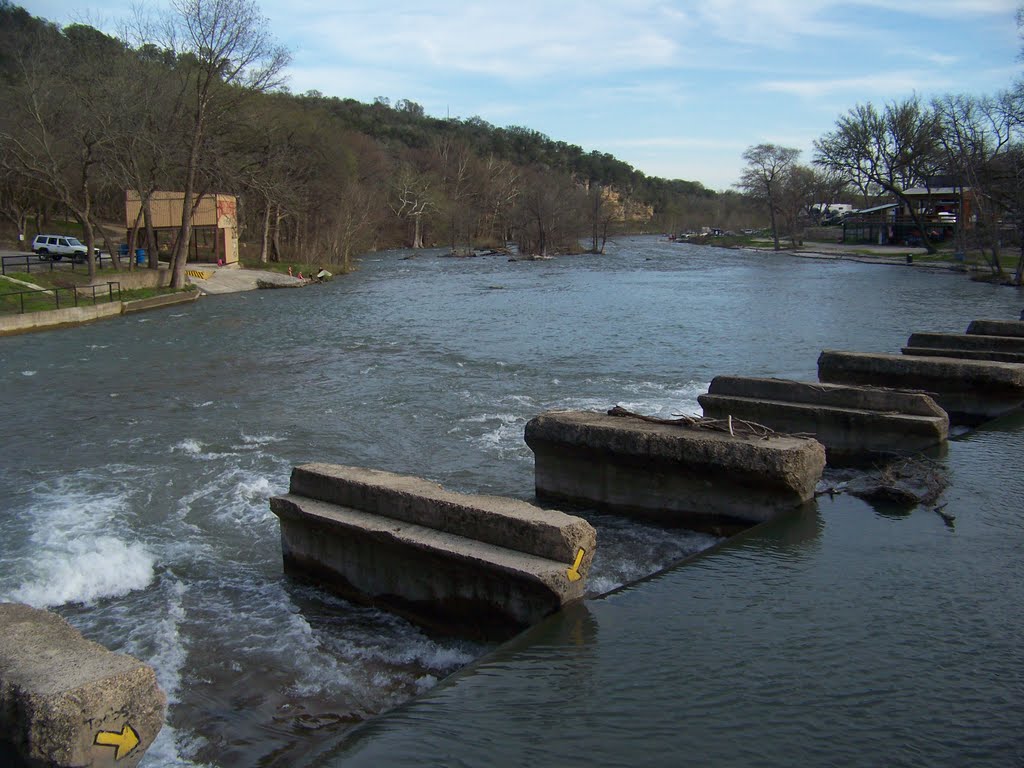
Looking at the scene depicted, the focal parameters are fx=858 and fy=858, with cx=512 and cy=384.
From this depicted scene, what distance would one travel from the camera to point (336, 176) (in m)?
64.9

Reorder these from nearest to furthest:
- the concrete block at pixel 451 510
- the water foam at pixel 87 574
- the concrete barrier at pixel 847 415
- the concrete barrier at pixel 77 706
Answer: the concrete barrier at pixel 77 706 < the concrete block at pixel 451 510 < the water foam at pixel 87 574 < the concrete barrier at pixel 847 415

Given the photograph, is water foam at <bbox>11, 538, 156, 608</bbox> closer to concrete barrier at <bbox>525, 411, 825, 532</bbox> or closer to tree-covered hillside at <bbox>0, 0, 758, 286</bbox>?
concrete barrier at <bbox>525, 411, 825, 532</bbox>

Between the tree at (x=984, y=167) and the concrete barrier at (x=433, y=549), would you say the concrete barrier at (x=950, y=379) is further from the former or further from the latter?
the tree at (x=984, y=167)

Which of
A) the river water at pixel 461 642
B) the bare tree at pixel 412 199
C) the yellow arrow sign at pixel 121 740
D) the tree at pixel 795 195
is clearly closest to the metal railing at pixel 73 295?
the river water at pixel 461 642

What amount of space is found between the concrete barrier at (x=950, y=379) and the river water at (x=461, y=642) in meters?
1.56

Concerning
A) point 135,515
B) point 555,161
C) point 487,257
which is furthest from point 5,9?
point 555,161

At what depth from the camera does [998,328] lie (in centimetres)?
1761

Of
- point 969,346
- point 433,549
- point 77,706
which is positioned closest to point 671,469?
point 433,549

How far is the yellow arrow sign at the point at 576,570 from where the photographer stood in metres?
6.63

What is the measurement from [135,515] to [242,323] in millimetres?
22301

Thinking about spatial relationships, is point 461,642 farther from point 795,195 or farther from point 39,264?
point 795,195

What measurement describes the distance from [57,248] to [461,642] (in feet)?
164

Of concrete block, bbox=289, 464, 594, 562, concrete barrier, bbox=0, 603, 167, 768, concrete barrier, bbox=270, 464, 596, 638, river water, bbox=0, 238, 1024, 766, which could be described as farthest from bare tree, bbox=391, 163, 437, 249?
concrete barrier, bbox=0, 603, 167, 768

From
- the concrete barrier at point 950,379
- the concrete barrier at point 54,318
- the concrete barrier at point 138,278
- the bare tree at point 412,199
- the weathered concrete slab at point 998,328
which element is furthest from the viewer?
the bare tree at point 412,199
